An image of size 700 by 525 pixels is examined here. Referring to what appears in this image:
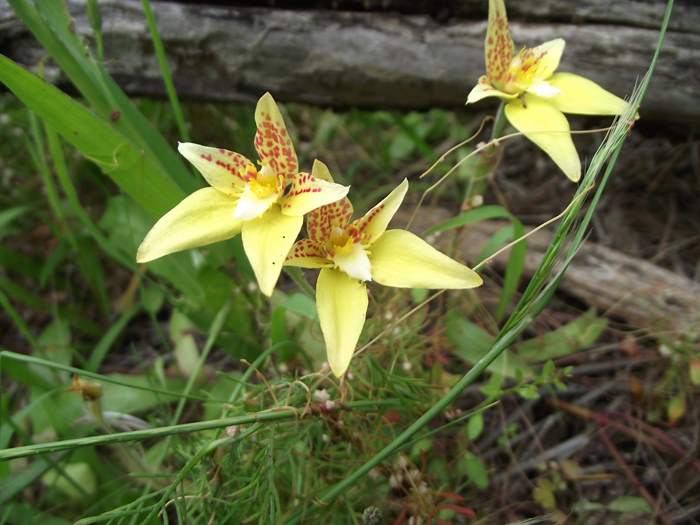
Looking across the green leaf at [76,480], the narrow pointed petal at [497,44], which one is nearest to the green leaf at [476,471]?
the narrow pointed petal at [497,44]

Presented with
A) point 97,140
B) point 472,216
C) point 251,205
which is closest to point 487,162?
point 472,216

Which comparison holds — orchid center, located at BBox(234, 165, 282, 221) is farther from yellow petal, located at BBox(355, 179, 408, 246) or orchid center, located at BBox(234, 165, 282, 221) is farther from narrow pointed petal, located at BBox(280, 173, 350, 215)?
yellow petal, located at BBox(355, 179, 408, 246)

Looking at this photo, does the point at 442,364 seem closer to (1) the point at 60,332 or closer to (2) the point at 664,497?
(2) the point at 664,497

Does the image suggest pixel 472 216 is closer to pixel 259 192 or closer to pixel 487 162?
pixel 487 162

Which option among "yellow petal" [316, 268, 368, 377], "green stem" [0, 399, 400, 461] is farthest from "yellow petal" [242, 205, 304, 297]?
"green stem" [0, 399, 400, 461]

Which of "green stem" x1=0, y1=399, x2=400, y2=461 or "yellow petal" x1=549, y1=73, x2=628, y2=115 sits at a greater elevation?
"yellow petal" x1=549, y1=73, x2=628, y2=115

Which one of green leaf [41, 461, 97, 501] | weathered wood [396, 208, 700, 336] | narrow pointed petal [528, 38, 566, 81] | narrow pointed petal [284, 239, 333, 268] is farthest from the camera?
weathered wood [396, 208, 700, 336]

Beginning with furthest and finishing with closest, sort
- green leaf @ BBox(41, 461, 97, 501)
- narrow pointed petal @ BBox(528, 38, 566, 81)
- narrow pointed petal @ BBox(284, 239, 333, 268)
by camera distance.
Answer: green leaf @ BBox(41, 461, 97, 501), narrow pointed petal @ BBox(528, 38, 566, 81), narrow pointed petal @ BBox(284, 239, 333, 268)
